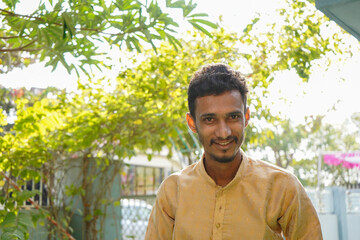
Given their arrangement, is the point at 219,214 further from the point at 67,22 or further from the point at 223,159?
the point at 67,22

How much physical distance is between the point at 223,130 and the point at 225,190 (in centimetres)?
24

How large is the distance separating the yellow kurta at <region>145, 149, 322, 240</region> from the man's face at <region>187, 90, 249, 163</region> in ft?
0.36

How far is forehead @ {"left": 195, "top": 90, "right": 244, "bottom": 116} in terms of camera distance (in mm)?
1967

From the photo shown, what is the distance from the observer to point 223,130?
1940mm

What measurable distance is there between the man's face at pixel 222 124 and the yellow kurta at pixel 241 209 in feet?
0.36

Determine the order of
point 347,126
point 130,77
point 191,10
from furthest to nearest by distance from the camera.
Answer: point 347,126 → point 130,77 → point 191,10

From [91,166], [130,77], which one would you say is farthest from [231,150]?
[91,166]

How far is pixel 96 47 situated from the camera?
2602 millimetres

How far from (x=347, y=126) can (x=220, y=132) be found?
30.9 metres

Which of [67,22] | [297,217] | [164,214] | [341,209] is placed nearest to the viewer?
[297,217]

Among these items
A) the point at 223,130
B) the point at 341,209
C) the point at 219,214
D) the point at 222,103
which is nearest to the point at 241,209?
the point at 219,214

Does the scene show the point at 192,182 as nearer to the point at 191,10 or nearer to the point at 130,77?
the point at 191,10

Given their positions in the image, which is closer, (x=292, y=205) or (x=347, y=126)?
(x=292, y=205)

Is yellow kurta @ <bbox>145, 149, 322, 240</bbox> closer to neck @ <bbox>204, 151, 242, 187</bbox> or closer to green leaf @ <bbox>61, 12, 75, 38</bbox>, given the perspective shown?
neck @ <bbox>204, 151, 242, 187</bbox>
